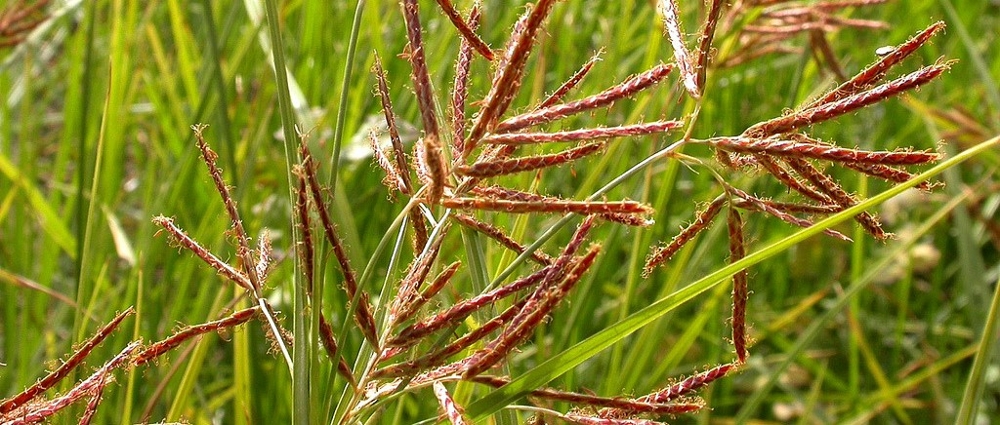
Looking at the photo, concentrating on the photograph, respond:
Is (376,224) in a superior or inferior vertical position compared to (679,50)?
inferior

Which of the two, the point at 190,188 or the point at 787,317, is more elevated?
the point at 190,188

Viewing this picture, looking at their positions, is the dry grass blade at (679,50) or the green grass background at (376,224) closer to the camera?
the dry grass blade at (679,50)

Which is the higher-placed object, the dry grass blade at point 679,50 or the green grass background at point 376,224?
the dry grass blade at point 679,50

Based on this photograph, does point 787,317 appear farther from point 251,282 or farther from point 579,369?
point 251,282

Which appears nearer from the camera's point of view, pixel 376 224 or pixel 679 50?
pixel 679 50

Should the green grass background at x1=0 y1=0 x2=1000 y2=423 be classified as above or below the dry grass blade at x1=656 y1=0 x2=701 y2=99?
below

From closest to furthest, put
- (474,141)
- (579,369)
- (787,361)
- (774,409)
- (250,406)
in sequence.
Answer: (474,141), (250,406), (787,361), (579,369), (774,409)

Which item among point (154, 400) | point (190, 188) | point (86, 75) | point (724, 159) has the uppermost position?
point (86, 75)

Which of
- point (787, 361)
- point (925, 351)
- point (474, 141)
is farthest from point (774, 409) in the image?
point (474, 141)
